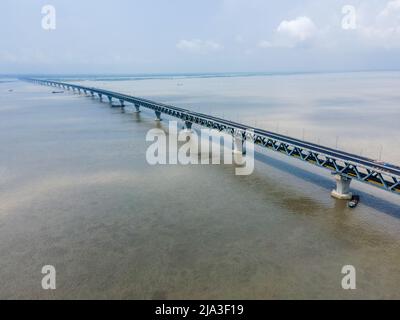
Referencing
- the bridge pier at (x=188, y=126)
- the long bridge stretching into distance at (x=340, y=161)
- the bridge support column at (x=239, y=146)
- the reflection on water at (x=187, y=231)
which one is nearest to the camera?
the reflection on water at (x=187, y=231)

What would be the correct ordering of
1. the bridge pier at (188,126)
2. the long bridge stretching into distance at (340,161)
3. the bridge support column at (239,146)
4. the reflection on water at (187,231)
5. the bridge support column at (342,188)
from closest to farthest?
the reflection on water at (187,231) < the long bridge stretching into distance at (340,161) < the bridge support column at (342,188) < the bridge support column at (239,146) < the bridge pier at (188,126)

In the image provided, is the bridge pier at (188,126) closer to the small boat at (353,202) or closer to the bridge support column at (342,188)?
the bridge support column at (342,188)

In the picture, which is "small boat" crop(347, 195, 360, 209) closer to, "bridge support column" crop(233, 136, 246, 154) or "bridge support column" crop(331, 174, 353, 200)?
"bridge support column" crop(331, 174, 353, 200)
